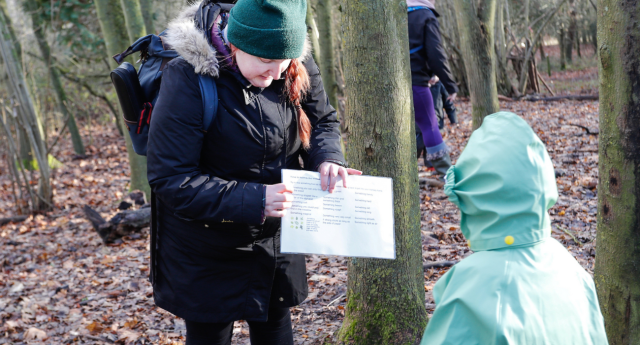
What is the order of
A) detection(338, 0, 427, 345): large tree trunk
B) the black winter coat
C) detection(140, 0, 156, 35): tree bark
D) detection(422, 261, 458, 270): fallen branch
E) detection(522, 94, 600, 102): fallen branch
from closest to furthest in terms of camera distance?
detection(338, 0, 427, 345): large tree trunk, detection(422, 261, 458, 270): fallen branch, the black winter coat, detection(140, 0, 156, 35): tree bark, detection(522, 94, 600, 102): fallen branch

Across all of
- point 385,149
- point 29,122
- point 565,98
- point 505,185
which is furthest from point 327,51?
point 565,98

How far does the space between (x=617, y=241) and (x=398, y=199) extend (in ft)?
3.38

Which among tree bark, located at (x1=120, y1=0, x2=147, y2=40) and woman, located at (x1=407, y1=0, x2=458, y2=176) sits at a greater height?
tree bark, located at (x1=120, y1=0, x2=147, y2=40)

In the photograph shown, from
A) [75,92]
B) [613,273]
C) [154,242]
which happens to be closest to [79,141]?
[75,92]

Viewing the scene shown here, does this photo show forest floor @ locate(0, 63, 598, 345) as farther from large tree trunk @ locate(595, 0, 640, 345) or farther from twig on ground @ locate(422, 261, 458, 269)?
large tree trunk @ locate(595, 0, 640, 345)

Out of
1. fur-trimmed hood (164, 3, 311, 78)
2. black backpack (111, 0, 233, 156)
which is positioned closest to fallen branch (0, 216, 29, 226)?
black backpack (111, 0, 233, 156)

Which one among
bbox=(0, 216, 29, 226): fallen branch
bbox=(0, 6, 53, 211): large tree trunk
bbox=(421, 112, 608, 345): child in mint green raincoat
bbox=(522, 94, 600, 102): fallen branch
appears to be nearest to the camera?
bbox=(421, 112, 608, 345): child in mint green raincoat

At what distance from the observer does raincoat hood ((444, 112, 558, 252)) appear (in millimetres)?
1506

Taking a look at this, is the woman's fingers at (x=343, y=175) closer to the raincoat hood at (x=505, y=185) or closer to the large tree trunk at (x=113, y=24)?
the raincoat hood at (x=505, y=185)

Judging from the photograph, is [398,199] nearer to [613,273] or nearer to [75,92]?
[613,273]

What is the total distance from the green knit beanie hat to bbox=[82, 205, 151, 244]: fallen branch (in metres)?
4.77

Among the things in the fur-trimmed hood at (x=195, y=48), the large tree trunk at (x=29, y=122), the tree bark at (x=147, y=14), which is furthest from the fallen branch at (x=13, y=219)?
the fur-trimmed hood at (x=195, y=48)

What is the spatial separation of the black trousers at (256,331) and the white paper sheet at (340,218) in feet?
1.84

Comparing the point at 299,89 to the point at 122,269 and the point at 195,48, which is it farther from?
the point at 122,269
